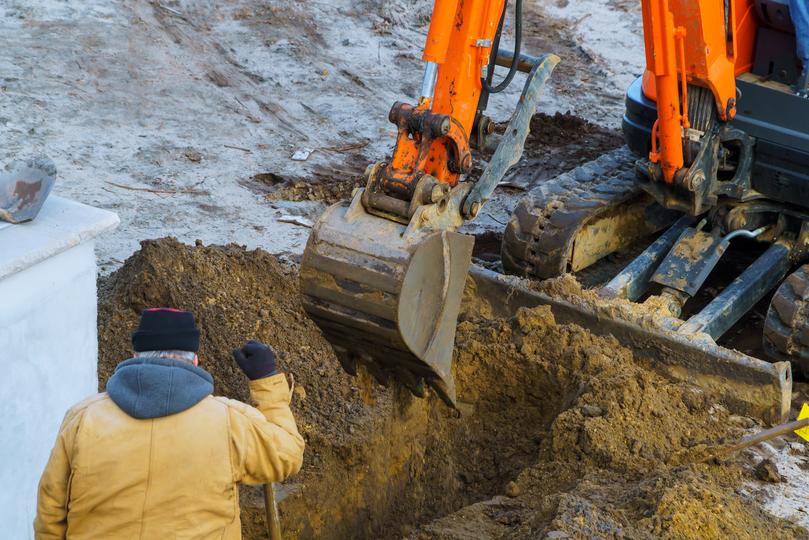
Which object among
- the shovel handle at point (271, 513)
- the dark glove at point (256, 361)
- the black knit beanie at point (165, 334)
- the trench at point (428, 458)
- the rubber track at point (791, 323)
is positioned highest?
the black knit beanie at point (165, 334)

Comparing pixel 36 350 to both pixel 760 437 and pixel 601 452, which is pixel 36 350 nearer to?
pixel 601 452

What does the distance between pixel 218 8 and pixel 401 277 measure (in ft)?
29.1

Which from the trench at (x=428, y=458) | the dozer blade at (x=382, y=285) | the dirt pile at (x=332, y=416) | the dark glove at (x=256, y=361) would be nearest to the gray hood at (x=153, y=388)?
the dark glove at (x=256, y=361)

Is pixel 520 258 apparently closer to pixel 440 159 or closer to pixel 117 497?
pixel 440 159

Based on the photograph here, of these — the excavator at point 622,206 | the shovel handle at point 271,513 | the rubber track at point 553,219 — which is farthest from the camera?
the rubber track at point 553,219

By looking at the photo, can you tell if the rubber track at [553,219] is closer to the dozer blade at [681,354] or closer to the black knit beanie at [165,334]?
the dozer blade at [681,354]

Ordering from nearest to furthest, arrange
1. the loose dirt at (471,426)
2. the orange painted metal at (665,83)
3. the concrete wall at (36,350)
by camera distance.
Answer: the concrete wall at (36,350) < the loose dirt at (471,426) < the orange painted metal at (665,83)

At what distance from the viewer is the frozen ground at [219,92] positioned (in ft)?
27.1

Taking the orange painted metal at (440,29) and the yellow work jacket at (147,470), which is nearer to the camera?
the yellow work jacket at (147,470)

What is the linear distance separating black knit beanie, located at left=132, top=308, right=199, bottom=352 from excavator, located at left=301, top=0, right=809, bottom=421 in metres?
0.88

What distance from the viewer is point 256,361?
3518mm

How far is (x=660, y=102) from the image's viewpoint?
19.6 ft

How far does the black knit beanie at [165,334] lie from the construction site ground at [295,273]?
1.60 meters

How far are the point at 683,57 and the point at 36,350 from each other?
145 inches
